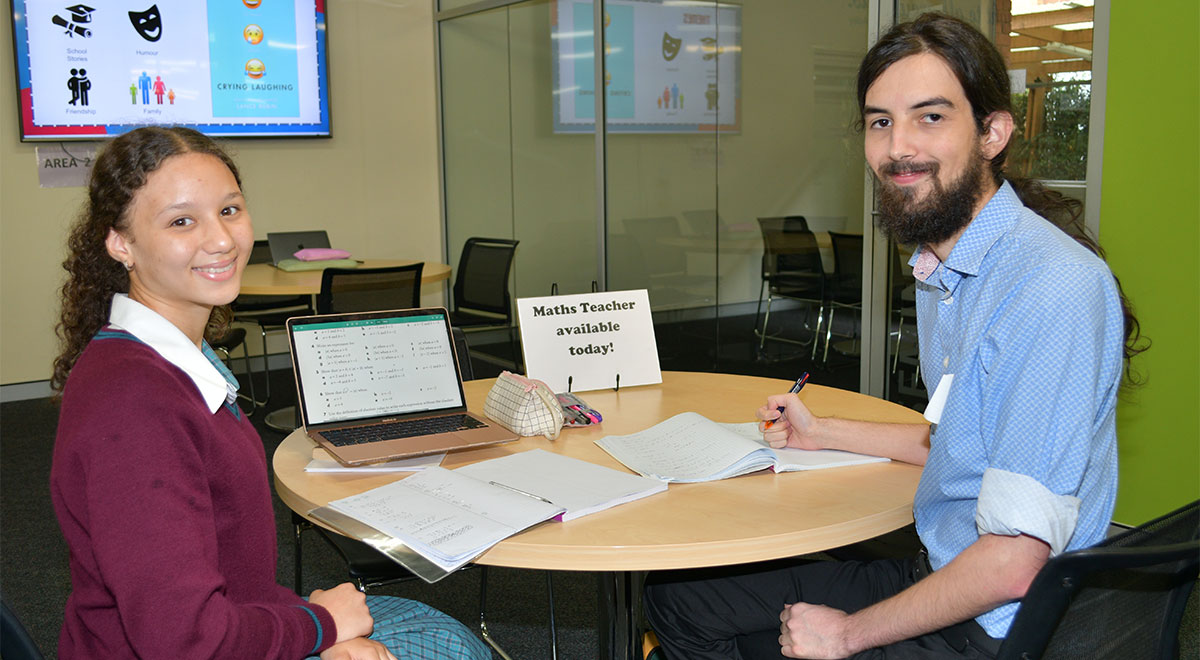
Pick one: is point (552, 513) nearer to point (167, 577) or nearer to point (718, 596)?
point (718, 596)

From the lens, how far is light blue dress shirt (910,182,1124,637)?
123 centimetres

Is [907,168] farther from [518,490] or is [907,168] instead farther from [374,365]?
[374,365]

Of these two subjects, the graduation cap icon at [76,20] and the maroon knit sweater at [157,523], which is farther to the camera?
the graduation cap icon at [76,20]

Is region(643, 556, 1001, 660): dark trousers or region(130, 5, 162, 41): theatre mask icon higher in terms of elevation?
region(130, 5, 162, 41): theatre mask icon

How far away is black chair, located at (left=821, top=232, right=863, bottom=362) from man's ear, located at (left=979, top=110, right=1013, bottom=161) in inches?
105

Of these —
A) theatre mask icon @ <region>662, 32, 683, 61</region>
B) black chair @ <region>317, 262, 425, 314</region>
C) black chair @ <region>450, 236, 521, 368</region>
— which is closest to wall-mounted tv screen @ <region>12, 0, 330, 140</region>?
black chair @ <region>450, 236, 521, 368</region>

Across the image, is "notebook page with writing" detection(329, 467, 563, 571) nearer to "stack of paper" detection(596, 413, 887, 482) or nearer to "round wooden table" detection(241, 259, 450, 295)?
"stack of paper" detection(596, 413, 887, 482)

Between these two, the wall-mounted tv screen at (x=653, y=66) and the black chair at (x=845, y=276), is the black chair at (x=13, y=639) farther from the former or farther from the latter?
the wall-mounted tv screen at (x=653, y=66)

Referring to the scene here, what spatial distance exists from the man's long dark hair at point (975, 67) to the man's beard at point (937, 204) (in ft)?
0.25

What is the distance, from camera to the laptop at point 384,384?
1858 mm

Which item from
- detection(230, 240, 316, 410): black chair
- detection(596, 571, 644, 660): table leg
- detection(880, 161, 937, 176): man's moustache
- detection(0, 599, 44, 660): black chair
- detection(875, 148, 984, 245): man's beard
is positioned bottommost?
detection(596, 571, 644, 660): table leg

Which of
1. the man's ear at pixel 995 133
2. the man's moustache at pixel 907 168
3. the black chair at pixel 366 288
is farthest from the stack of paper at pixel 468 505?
the black chair at pixel 366 288

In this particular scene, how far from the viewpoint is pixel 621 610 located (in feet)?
6.12

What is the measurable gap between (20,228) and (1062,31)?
5.83 m
